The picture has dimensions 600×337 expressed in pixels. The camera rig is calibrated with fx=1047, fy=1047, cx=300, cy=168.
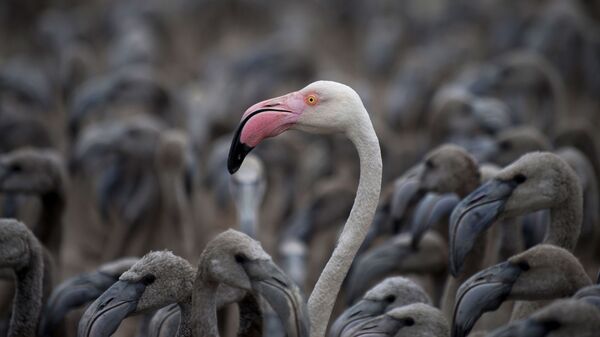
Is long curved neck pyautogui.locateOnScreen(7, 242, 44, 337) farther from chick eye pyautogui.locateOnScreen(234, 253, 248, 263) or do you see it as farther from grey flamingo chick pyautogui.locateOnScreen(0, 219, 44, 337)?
chick eye pyautogui.locateOnScreen(234, 253, 248, 263)

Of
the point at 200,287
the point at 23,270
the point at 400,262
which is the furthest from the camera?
the point at 400,262

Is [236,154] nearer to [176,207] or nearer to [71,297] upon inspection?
[71,297]

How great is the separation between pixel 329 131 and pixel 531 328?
54.4 inches

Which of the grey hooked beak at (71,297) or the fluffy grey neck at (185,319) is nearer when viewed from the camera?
the fluffy grey neck at (185,319)

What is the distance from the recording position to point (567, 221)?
587 centimetres

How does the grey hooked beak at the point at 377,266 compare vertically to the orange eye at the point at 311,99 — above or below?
below

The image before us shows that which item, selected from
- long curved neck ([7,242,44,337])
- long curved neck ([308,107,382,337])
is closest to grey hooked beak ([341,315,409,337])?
long curved neck ([308,107,382,337])

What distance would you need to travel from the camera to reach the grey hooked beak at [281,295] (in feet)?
15.5

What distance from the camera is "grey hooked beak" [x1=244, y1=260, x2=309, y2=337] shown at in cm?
473

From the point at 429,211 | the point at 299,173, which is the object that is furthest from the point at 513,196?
the point at 299,173

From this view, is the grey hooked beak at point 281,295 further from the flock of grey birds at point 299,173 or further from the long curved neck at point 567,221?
the long curved neck at point 567,221

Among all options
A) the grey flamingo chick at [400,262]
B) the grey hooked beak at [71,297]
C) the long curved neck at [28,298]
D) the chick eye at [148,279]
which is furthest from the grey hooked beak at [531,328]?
the long curved neck at [28,298]

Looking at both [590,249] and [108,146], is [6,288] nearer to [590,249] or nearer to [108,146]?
[108,146]

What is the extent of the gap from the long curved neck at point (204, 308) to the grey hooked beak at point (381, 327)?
81 centimetres
